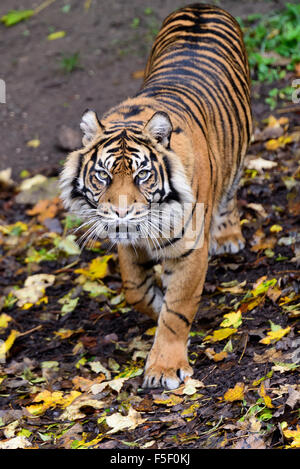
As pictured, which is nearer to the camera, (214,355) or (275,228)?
(214,355)

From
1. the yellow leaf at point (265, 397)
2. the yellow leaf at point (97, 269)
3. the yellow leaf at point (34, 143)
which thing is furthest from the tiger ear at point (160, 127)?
the yellow leaf at point (34, 143)

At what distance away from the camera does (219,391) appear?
3607 millimetres

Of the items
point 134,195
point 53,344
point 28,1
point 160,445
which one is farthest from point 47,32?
point 160,445

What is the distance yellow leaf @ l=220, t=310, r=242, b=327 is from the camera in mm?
4136

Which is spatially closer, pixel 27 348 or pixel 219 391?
pixel 219 391

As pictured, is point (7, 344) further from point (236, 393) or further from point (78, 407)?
point (236, 393)

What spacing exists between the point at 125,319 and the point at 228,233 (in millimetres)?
1000

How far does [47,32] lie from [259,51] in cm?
244

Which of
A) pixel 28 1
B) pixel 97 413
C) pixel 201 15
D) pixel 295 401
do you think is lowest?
pixel 97 413

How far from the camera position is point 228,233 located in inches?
204

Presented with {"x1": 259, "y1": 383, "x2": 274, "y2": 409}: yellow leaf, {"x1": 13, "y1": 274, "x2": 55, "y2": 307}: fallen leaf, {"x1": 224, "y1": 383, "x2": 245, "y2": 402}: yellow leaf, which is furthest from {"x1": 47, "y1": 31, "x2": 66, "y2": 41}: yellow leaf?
{"x1": 259, "y1": 383, "x2": 274, "y2": 409}: yellow leaf

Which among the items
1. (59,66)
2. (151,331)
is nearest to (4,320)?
(151,331)

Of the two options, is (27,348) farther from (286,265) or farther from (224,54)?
(224,54)

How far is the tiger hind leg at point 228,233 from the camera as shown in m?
5.12
